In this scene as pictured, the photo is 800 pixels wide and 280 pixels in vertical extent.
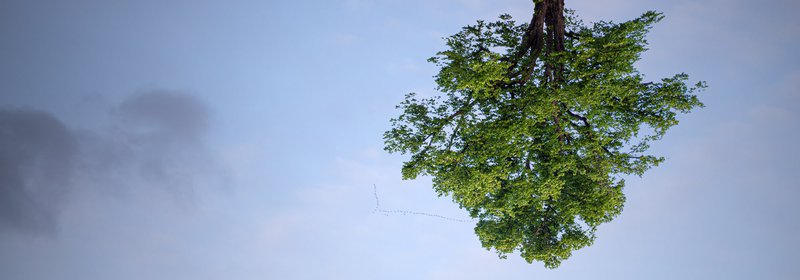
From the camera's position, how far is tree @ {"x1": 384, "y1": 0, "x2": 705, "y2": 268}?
2131 centimetres

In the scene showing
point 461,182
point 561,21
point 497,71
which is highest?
point 561,21

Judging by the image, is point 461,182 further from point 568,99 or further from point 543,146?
point 568,99

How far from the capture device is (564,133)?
2314 cm

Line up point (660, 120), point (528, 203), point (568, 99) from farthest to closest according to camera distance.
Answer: point (528, 203) → point (660, 120) → point (568, 99)

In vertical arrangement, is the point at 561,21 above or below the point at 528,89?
above

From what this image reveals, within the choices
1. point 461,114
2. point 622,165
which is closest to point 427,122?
point 461,114

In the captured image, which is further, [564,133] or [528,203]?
[528,203]

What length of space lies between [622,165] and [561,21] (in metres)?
7.47

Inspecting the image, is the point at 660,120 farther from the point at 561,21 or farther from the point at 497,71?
the point at 497,71

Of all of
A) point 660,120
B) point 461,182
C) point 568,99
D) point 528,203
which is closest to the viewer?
point 568,99

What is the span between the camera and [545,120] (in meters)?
23.3

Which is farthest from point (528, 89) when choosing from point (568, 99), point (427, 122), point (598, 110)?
point (427, 122)

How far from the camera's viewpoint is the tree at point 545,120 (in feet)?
69.9

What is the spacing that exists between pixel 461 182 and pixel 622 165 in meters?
7.73
